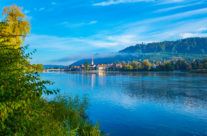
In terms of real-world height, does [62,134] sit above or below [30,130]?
below

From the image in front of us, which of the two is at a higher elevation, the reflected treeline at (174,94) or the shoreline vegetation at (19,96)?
the shoreline vegetation at (19,96)

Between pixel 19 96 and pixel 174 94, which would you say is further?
pixel 174 94

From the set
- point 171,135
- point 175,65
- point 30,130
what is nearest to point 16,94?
point 30,130

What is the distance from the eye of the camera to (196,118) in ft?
67.2

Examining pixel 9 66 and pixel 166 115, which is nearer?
pixel 9 66

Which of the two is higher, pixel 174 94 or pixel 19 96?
pixel 19 96

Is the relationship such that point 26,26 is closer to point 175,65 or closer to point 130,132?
point 130,132

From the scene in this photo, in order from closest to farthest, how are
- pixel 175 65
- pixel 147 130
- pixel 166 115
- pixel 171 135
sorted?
pixel 171 135 < pixel 147 130 < pixel 166 115 < pixel 175 65

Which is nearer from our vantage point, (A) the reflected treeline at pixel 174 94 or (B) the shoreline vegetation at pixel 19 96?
(B) the shoreline vegetation at pixel 19 96

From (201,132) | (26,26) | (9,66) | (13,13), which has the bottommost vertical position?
(201,132)

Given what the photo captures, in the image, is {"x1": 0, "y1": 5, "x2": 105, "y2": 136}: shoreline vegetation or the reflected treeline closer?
{"x1": 0, "y1": 5, "x2": 105, "y2": 136}: shoreline vegetation

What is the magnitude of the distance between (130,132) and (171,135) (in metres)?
3.82

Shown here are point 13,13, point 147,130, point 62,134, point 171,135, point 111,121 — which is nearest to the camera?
point 62,134

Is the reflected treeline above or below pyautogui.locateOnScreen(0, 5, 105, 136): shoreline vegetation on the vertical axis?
below
